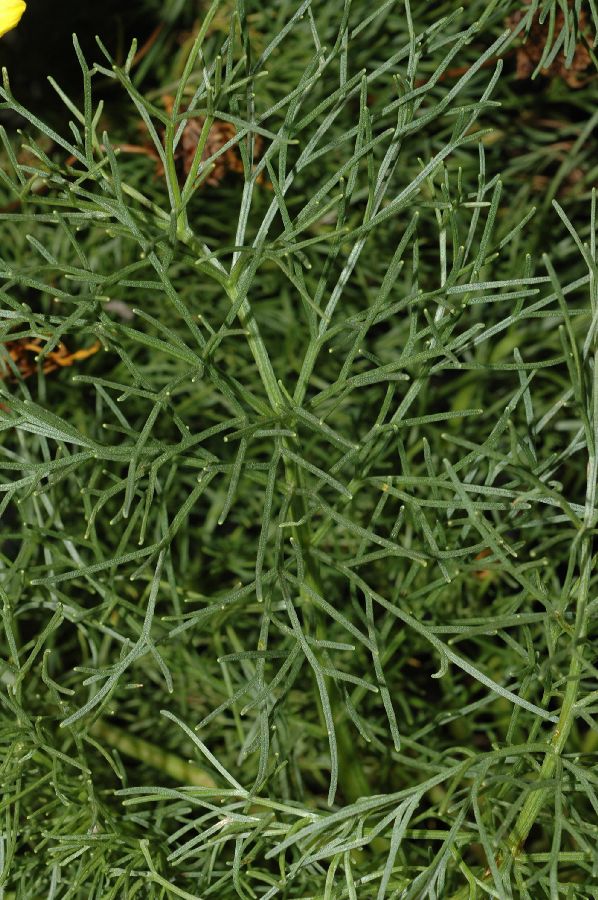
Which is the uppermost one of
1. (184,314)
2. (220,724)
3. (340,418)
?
(184,314)

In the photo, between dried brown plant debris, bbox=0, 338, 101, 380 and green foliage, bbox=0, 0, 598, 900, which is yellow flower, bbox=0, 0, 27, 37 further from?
dried brown plant debris, bbox=0, 338, 101, 380

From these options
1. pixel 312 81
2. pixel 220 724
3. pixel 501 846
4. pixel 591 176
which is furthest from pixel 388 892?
pixel 591 176

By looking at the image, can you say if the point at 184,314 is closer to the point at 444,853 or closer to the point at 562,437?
the point at 444,853

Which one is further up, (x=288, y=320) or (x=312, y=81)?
(x=312, y=81)

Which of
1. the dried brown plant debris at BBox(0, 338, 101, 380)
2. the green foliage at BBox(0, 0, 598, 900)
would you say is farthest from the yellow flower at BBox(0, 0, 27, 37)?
the dried brown plant debris at BBox(0, 338, 101, 380)

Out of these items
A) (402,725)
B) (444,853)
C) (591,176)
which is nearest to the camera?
(444,853)

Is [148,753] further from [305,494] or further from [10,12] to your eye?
[10,12]

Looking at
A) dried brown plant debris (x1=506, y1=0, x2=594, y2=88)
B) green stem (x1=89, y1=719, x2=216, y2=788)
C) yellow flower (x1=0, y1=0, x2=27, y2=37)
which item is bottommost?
green stem (x1=89, y1=719, x2=216, y2=788)
